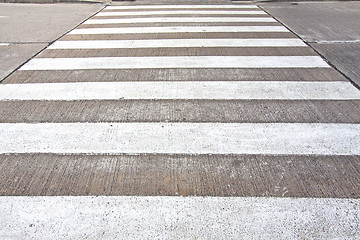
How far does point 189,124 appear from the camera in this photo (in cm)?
396

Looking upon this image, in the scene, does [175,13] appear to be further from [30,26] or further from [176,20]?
[30,26]

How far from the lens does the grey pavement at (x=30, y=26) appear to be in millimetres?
6242

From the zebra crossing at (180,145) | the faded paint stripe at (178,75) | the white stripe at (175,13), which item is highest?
the white stripe at (175,13)

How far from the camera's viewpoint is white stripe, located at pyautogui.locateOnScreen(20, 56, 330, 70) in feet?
18.6

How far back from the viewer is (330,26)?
826 cm

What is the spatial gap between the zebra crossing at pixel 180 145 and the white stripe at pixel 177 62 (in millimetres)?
33

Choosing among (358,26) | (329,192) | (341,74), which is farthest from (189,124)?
(358,26)

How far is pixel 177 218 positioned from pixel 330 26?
7.34 m

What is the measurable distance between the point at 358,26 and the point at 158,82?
19.3ft

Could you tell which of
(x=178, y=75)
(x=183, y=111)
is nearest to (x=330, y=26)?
(x=178, y=75)

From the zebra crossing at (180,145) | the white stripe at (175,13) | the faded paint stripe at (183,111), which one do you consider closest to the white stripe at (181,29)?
the zebra crossing at (180,145)

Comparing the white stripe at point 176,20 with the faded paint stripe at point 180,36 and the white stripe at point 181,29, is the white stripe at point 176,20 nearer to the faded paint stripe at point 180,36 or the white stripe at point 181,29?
the white stripe at point 181,29

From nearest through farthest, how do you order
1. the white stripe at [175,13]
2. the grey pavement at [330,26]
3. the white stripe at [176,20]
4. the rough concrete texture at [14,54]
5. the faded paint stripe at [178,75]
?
the faded paint stripe at [178,75], the rough concrete texture at [14,54], the grey pavement at [330,26], the white stripe at [176,20], the white stripe at [175,13]

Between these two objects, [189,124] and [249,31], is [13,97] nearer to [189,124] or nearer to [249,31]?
[189,124]
